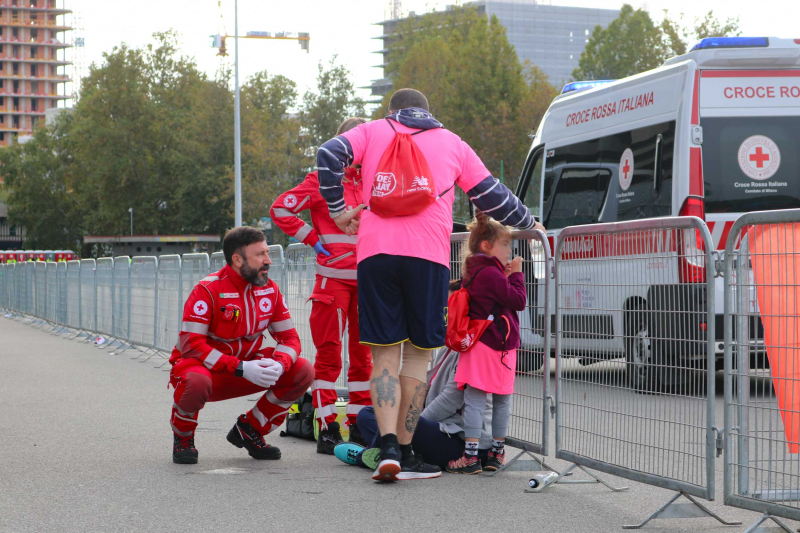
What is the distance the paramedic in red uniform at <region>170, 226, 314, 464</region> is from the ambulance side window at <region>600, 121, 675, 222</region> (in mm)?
4436

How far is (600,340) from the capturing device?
530cm

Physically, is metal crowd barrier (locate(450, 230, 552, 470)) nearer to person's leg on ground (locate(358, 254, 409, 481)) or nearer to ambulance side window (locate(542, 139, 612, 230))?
person's leg on ground (locate(358, 254, 409, 481))

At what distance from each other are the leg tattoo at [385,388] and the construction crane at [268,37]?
39.2 meters

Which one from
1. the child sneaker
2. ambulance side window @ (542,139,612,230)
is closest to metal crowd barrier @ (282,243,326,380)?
the child sneaker

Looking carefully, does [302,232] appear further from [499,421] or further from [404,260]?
[499,421]

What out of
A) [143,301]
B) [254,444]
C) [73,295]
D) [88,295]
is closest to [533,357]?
[254,444]

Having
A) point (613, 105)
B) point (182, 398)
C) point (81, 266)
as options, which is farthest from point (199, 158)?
point (182, 398)

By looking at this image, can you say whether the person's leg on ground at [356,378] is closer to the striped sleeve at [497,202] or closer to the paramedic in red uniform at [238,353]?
the paramedic in red uniform at [238,353]

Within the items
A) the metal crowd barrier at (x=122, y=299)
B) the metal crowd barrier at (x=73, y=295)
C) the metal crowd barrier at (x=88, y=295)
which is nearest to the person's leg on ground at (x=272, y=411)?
the metal crowd barrier at (x=122, y=299)

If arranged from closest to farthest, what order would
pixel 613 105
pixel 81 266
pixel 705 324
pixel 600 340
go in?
pixel 705 324
pixel 600 340
pixel 613 105
pixel 81 266

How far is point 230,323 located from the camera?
20.6 feet

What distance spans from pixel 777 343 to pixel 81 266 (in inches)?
635

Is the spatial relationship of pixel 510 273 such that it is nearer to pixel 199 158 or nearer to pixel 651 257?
pixel 651 257

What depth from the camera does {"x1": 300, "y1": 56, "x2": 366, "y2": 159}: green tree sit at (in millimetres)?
70938
